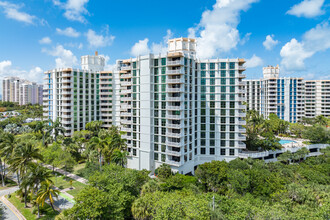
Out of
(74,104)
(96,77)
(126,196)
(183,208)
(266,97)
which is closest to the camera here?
(183,208)

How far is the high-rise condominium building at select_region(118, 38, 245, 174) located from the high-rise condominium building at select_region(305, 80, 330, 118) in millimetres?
93238

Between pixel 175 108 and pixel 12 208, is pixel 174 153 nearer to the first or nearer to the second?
pixel 175 108

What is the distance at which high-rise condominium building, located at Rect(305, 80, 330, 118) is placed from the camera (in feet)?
397

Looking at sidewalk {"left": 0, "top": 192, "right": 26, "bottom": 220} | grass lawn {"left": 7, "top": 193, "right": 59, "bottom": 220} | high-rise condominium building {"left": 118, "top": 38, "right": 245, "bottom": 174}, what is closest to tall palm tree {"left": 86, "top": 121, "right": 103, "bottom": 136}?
high-rise condominium building {"left": 118, "top": 38, "right": 245, "bottom": 174}

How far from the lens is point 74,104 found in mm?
80750

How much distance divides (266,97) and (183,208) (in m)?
104

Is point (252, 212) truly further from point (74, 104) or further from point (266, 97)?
point (266, 97)

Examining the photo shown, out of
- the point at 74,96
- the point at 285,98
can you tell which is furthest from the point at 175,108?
the point at 285,98

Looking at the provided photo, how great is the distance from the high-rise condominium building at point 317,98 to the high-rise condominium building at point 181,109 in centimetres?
9324

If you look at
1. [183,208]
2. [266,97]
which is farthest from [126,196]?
[266,97]

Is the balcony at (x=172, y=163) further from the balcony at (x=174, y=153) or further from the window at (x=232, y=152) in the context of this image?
the window at (x=232, y=152)

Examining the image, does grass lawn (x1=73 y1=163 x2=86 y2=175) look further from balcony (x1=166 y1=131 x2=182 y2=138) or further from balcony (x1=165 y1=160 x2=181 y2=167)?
balcony (x1=166 y1=131 x2=182 y2=138)

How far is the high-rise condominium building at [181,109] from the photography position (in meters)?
50.5

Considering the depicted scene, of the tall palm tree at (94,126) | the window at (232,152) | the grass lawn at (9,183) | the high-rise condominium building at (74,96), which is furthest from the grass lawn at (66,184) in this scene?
the window at (232,152)
